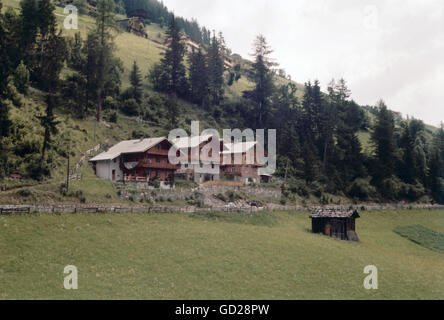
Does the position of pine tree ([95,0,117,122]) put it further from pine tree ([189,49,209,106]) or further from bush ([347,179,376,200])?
bush ([347,179,376,200])

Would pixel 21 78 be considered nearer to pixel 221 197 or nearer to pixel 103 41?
pixel 103 41

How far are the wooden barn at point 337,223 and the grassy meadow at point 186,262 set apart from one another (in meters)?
2.83

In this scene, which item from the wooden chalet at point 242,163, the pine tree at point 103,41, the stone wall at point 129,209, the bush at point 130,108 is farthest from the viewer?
the bush at point 130,108

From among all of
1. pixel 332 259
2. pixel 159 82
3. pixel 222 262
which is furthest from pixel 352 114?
pixel 222 262

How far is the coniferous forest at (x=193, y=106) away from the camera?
59656 mm

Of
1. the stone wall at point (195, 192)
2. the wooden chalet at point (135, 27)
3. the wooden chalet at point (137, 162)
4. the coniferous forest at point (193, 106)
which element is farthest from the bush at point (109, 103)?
the wooden chalet at point (135, 27)

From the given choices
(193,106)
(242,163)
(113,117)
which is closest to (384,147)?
(242,163)

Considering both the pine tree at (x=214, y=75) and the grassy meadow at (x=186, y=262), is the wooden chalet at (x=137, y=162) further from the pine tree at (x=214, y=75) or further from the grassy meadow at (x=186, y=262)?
the pine tree at (x=214, y=75)

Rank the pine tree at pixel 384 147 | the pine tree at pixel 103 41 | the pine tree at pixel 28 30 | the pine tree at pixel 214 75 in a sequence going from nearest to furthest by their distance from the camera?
the pine tree at pixel 28 30
the pine tree at pixel 103 41
the pine tree at pixel 384 147
the pine tree at pixel 214 75

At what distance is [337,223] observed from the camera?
157 ft

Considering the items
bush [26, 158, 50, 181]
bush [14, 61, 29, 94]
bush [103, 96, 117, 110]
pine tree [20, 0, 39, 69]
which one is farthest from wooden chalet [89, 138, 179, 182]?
pine tree [20, 0, 39, 69]

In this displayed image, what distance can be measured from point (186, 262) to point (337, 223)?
83.1 feet

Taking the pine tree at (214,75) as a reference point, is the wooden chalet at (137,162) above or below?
below

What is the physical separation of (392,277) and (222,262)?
16065 mm
